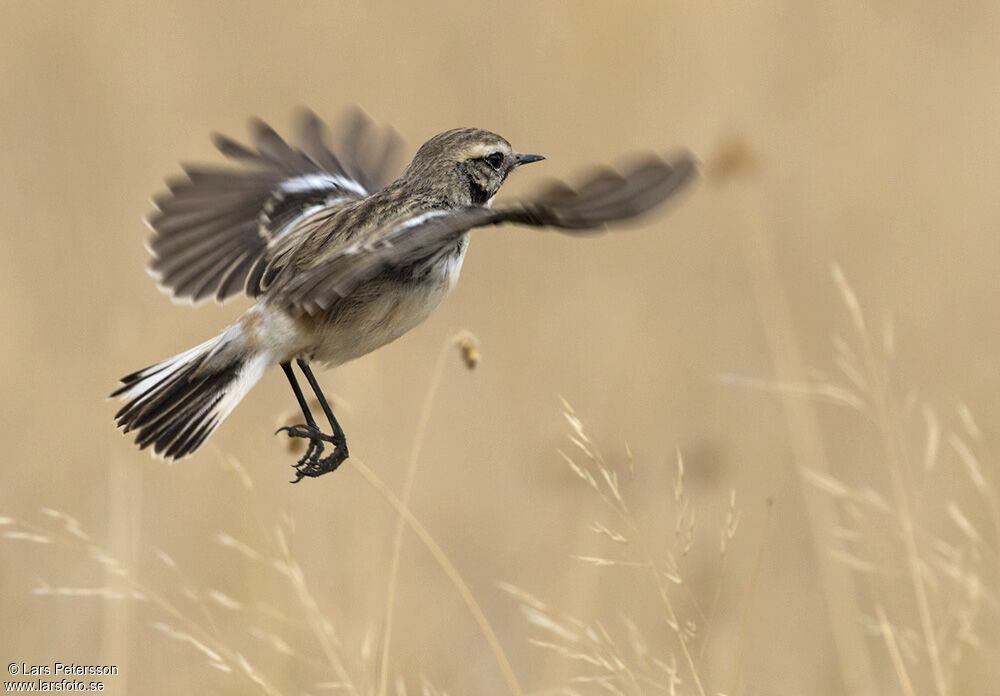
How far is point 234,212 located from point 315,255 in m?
0.81

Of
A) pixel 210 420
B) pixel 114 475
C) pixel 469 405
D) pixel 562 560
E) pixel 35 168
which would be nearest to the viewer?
pixel 210 420

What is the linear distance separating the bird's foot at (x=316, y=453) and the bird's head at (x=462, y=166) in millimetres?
756

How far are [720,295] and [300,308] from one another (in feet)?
17.5

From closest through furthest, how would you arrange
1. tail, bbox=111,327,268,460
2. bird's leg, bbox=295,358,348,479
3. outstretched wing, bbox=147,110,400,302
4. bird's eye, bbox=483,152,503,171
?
bird's leg, bbox=295,358,348,479, tail, bbox=111,327,268,460, bird's eye, bbox=483,152,503,171, outstretched wing, bbox=147,110,400,302

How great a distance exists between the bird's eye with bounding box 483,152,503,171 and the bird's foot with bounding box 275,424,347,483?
0.94 metres

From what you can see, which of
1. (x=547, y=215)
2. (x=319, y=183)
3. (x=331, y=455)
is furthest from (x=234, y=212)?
(x=547, y=215)

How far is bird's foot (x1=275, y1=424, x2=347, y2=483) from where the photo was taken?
3586mm

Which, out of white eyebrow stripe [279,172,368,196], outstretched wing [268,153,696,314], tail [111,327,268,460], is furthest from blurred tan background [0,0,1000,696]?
white eyebrow stripe [279,172,368,196]

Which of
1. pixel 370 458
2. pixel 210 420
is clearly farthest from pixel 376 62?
pixel 210 420

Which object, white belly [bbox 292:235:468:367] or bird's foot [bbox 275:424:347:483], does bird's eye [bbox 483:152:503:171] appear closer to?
white belly [bbox 292:235:468:367]

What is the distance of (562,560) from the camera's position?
6699 mm

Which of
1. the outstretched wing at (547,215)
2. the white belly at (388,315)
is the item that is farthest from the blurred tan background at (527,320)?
the outstretched wing at (547,215)

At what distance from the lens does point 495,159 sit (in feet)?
13.9

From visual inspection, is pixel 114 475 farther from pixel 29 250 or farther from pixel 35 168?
pixel 35 168
